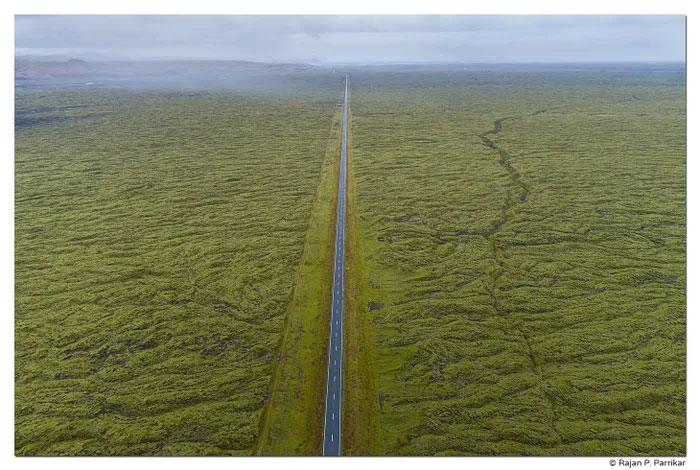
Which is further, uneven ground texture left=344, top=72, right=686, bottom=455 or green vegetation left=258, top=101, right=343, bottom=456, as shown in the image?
uneven ground texture left=344, top=72, right=686, bottom=455

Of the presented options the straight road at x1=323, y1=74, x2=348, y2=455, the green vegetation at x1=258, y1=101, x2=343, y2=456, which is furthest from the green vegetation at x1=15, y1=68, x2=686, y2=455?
the straight road at x1=323, y1=74, x2=348, y2=455

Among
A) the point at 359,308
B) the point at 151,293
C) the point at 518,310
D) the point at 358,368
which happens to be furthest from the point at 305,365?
the point at 518,310

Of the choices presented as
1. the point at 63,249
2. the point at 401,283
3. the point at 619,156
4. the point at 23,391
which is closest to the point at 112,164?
the point at 63,249

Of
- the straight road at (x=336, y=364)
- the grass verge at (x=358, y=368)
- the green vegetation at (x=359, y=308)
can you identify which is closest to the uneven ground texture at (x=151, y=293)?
the green vegetation at (x=359, y=308)

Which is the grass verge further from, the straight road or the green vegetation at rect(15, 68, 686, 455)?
the straight road

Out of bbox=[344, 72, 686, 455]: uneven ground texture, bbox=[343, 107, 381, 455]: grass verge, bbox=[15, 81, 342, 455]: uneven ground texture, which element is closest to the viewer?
bbox=[343, 107, 381, 455]: grass verge

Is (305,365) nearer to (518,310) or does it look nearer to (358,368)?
(358,368)
